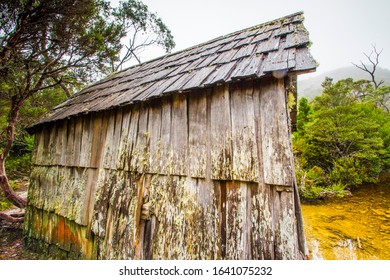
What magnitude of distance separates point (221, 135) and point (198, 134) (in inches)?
13.5

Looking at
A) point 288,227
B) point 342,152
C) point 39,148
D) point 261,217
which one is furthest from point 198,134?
point 342,152

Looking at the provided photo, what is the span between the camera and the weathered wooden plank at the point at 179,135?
260cm

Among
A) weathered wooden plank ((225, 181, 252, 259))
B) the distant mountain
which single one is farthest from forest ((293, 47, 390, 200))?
the distant mountain

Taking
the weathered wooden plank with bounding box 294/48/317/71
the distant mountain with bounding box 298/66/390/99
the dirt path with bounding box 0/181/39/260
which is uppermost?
the distant mountain with bounding box 298/66/390/99

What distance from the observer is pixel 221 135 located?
91.3 inches

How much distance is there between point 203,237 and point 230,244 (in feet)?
1.18

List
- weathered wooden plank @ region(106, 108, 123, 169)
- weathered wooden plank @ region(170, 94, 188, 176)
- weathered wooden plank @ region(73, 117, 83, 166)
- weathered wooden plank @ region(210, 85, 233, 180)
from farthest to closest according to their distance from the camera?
weathered wooden plank @ region(73, 117, 83, 166), weathered wooden plank @ region(106, 108, 123, 169), weathered wooden plank @ region(170, 94, 188, 176), weathered wooden plank @ region(210, 85, 233, 180)

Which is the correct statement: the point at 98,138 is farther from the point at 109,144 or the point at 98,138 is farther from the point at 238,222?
the point at 238,222

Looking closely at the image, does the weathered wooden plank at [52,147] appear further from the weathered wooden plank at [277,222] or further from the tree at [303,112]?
the tree at [303,112]

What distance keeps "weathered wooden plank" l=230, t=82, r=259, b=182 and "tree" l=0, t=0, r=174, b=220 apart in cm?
575

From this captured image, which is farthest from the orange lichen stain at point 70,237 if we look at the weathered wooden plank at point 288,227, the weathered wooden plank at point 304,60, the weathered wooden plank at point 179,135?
the weathered wooden plank at point 304,60

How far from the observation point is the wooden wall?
6.45 ft

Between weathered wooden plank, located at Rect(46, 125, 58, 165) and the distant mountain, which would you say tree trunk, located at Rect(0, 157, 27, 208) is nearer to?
weathered wooden plank, located at Rect(46, 125, 58, 165)
